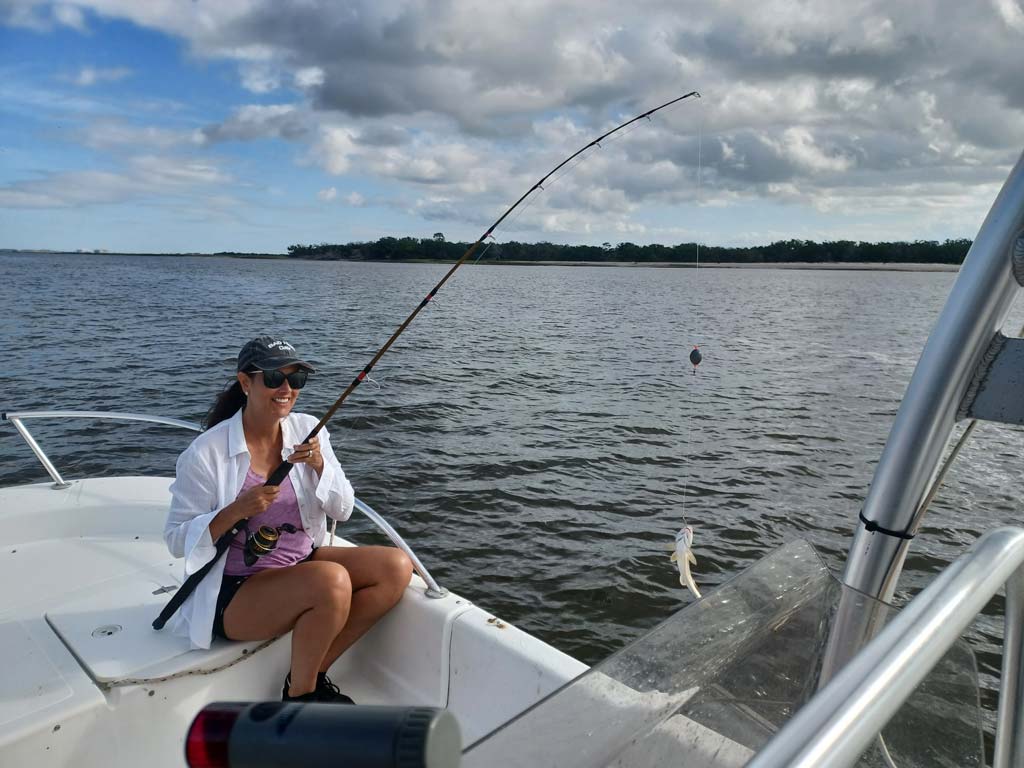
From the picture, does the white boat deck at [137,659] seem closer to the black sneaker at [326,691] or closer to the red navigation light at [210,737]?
the black sneaker at [326,691]

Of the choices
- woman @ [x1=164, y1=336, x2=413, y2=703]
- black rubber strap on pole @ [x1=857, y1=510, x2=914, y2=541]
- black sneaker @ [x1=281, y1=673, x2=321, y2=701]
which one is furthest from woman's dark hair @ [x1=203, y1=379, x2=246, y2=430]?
black rubber strap on pole @ [x1=857, y1=510, x2=914, y2=541]

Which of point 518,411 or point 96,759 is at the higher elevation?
point 96,759

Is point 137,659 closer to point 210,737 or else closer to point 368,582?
point 368,582

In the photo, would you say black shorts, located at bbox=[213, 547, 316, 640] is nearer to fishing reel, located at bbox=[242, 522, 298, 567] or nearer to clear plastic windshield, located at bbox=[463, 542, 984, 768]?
fishing reel, located at bbox=[242, 522, 298, 567]

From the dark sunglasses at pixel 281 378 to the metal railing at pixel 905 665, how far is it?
107 inches

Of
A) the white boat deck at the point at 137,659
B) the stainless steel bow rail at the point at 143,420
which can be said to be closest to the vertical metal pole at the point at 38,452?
the stainless steel bow rail at the point at 143,420

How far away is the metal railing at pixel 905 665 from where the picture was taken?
→ 84 centimetres

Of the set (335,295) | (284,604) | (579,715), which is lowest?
(335,295)

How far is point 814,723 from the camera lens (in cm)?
87

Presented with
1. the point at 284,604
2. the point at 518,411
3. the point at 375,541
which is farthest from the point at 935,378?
the point at 518,411

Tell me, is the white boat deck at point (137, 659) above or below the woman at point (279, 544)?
below

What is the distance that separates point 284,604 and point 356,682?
859mm

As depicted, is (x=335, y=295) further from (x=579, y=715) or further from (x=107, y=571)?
(x=579, y=715)

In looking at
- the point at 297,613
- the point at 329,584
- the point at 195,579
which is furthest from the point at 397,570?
the point at 195,579
